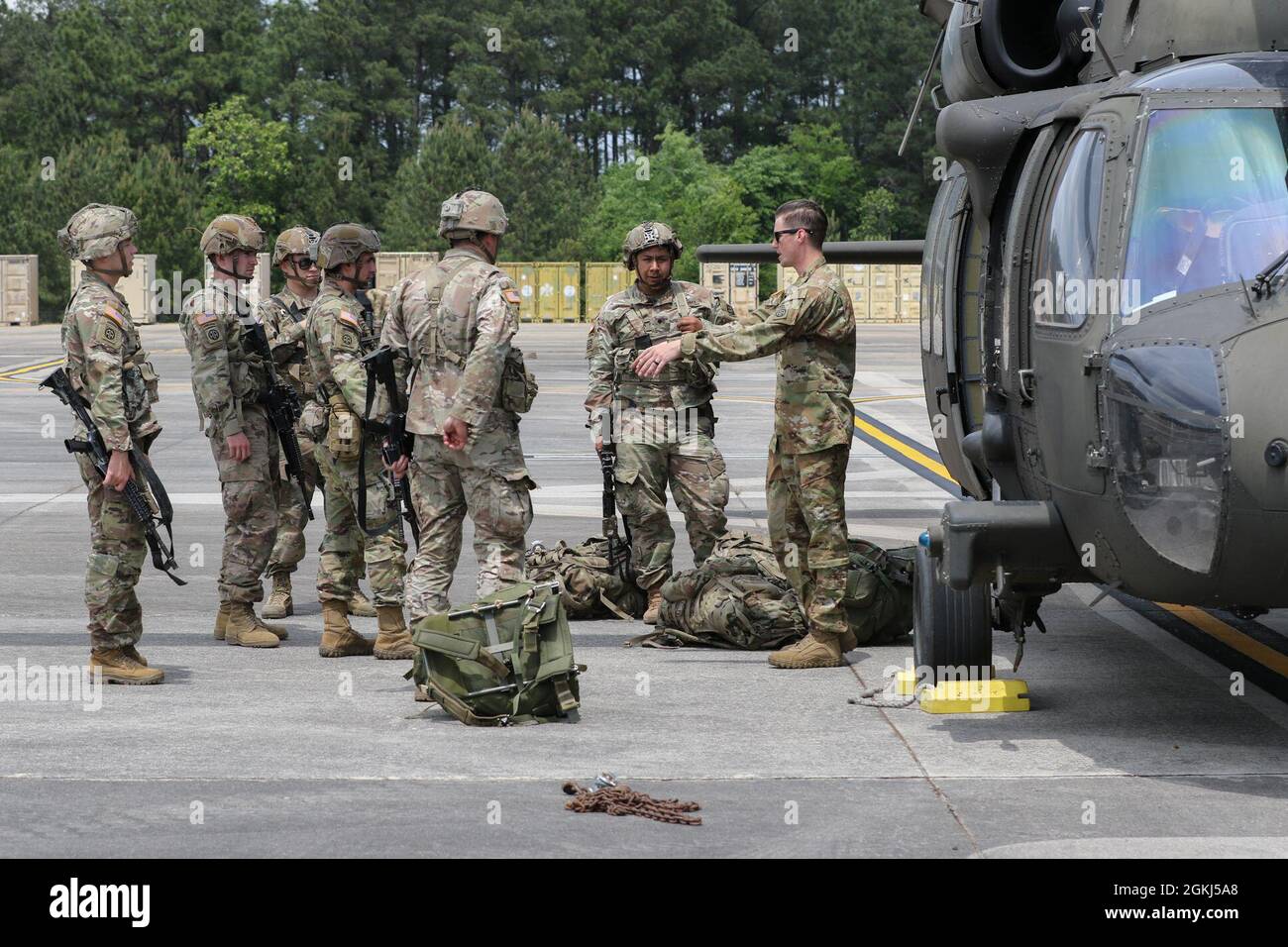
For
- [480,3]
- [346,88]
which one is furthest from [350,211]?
[480,3]

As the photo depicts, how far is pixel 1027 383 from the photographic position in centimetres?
717

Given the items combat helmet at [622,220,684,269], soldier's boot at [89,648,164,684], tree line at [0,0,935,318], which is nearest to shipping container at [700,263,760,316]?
tree line at [0,0,935,318]

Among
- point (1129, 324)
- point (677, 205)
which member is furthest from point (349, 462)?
point (677, 205)

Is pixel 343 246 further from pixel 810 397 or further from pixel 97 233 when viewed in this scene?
pixel 810 397

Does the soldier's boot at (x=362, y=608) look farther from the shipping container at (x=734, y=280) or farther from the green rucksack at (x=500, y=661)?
the shipping container at (x=734, y=280)

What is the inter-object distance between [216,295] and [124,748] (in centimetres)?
288

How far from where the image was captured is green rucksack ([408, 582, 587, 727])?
7406mm

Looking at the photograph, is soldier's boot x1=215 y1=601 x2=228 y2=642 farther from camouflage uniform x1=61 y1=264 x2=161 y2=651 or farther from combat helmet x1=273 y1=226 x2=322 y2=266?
combat helmet x1=273 y1=226 x2=322 y2=266

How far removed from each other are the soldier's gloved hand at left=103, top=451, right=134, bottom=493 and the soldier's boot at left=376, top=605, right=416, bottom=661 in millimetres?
1504

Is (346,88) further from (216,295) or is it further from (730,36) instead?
(216,295)

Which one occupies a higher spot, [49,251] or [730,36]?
[730,36]

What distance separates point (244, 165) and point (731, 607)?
65098mm

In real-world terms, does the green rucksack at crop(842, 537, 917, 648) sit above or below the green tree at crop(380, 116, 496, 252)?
below

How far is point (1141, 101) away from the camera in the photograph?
22.0ft
